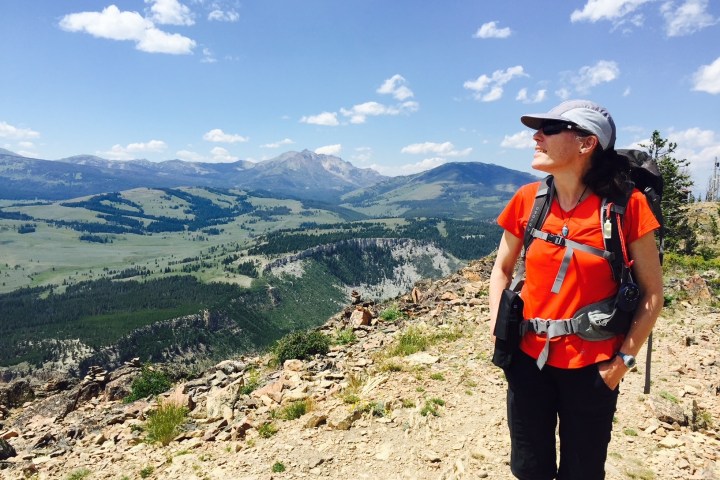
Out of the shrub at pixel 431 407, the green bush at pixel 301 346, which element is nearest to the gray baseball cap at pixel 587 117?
the shrub at pixel 431 407

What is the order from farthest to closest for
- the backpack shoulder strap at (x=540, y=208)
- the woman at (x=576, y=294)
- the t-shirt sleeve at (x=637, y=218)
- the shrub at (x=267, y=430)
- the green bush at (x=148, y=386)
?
the green bush at (x=148, y=386), the shrub at (x=267, y=430), the backpack shoulder strap at (x=540, y=208), the woman at (x=576, y=294), the t-shirt sleeve at (x=637, y=218)

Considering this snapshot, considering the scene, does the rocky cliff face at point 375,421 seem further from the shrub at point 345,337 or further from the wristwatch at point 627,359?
the wristwatch at point 627,359

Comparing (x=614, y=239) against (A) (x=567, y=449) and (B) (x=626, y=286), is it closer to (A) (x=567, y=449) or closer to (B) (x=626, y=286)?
(B) (x=626, y=286)

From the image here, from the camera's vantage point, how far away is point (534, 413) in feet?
13.3

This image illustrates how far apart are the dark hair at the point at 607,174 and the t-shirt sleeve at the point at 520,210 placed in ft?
1.81

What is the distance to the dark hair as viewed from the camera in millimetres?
3592

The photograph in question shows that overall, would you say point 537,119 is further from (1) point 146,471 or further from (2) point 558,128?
(1) point 146,471

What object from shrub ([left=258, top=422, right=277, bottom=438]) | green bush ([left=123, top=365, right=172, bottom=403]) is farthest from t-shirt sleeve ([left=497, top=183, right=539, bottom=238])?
green bush ([left=123, top=365, right=172, bottom=403])

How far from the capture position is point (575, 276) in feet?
12.0

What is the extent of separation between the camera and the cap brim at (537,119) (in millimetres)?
3701

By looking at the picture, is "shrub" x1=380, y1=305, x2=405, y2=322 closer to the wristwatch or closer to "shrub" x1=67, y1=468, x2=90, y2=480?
"shrub" x1=67, y1=468, x2=90, y2=480

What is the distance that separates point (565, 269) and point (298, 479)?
19.2 ft

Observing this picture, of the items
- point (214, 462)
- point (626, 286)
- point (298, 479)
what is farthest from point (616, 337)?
point (214, 462)

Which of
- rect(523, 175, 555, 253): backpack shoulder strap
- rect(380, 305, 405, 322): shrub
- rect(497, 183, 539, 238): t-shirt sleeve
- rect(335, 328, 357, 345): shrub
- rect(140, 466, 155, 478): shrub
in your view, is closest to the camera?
rect(523, 175, 555, 253): backpack shoulder strap
